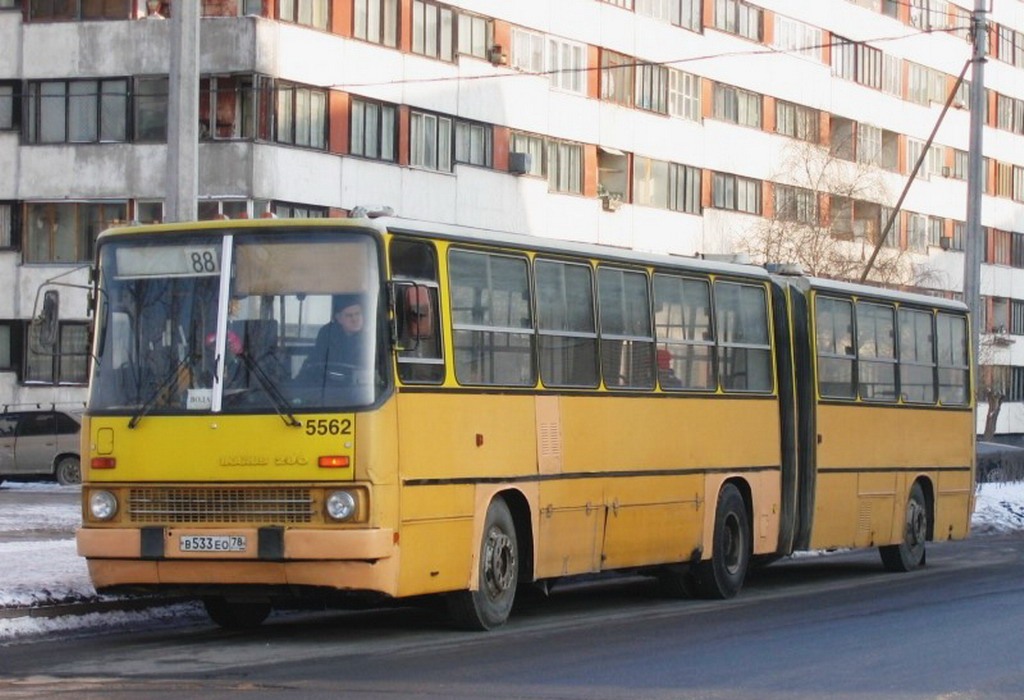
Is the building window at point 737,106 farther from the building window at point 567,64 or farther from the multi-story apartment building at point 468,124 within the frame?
the building window at point 567,64

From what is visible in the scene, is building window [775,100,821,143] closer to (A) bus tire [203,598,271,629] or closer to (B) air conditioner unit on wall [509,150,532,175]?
(B) air conditioner unit on wall [509,150,532,175]

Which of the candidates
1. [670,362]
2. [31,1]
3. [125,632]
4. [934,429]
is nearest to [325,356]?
[125,632]

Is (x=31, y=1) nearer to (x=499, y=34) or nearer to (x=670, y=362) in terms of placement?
(x=499, y=34)

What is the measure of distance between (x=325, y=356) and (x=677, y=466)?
5.18 meters

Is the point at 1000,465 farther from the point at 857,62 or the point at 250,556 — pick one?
the point at 250,556

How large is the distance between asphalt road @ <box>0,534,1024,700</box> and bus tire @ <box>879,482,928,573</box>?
4.23m

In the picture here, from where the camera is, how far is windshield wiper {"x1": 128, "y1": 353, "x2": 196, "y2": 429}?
14273mm

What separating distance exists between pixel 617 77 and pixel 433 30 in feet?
26.6

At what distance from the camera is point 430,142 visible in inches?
1994

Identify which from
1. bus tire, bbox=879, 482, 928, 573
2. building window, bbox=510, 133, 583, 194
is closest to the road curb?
bus tire, bbox=879, 482, 928, 573

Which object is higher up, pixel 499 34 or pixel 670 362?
pixel 499 34

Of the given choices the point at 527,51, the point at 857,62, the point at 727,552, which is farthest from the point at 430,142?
the point at 727,552

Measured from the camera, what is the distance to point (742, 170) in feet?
210

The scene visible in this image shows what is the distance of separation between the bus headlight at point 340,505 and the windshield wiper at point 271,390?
51 cm
